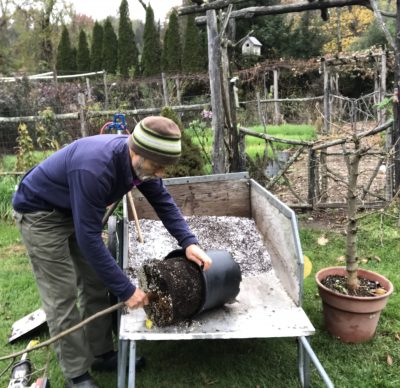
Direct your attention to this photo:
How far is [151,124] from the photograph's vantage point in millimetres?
2064

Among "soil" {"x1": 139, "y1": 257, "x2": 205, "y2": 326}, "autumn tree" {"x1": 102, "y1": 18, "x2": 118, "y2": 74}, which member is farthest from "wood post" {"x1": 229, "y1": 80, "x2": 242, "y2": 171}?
"autumn tree" {"x1": 102, "y1": 18, "x2": 118, "y2": 74}

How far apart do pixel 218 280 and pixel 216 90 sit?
130 inches

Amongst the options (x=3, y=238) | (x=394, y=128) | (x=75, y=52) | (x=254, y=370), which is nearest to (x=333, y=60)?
(x=394, y=128)

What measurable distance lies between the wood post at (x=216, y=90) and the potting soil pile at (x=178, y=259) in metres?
1.35

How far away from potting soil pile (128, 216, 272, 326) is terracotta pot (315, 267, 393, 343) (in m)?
0.55

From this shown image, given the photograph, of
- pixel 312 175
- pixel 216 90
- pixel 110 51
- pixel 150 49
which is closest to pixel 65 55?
pixel 110 51

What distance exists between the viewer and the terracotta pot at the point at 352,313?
2.88 meters

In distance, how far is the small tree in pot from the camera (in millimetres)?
2885

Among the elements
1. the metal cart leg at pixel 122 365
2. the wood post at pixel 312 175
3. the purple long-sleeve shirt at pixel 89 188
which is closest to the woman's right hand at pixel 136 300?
the purple long-sleeve shirt at pixel 89 188

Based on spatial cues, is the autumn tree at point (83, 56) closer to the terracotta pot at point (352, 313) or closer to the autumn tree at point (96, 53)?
the autumn tree at point (96, 53)

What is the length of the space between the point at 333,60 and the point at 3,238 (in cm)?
970

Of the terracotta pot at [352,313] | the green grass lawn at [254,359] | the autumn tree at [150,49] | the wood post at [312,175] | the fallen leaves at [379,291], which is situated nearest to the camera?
the green grass lawn at [254,359]

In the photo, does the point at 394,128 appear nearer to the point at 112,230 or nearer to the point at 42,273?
the point at 112,230

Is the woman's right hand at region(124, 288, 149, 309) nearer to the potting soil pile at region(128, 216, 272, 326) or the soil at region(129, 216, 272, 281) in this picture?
the potting soil pile at region(128, 216, 272, 326)
